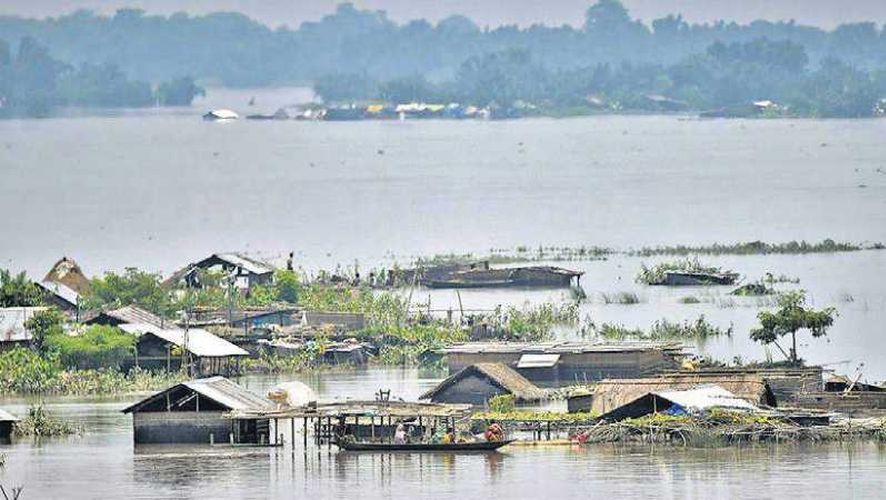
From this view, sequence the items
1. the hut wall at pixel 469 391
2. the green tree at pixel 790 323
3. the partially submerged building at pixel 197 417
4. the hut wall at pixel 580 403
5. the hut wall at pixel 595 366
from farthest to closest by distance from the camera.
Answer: the green tree at pixel 790 323
the hut wall at pixel 595 366
the hut wall at pixel 469 391
the hut wall at pixel 580 403
the partially submerged building at pixel 197 417

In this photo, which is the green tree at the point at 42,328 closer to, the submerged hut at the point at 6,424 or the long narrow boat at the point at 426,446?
the submerged hut at the point at 6,424

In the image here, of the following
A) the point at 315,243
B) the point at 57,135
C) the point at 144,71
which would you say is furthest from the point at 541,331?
the point at 144,71

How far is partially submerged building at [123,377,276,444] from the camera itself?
85.6 ft

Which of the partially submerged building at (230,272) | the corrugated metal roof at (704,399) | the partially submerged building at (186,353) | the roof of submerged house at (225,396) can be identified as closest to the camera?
the corrugated metal roof at (704,399)

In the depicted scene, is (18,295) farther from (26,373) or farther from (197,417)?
(197,417)

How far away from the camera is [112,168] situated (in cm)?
9812

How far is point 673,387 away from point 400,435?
3049 millimetres

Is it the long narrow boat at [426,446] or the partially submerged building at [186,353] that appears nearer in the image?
the long narrow boat at [426,446]

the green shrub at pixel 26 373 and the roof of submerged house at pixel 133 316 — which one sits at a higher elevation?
the roof of submerged house at pixel 133 316

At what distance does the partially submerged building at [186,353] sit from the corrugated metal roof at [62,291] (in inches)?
173

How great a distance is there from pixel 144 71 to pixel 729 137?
296 feet

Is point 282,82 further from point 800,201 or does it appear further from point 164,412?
point 164,412

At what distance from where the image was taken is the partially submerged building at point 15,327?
3145cm

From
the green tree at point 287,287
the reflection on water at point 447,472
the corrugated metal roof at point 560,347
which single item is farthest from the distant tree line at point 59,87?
the reflection on water at point 447,472
